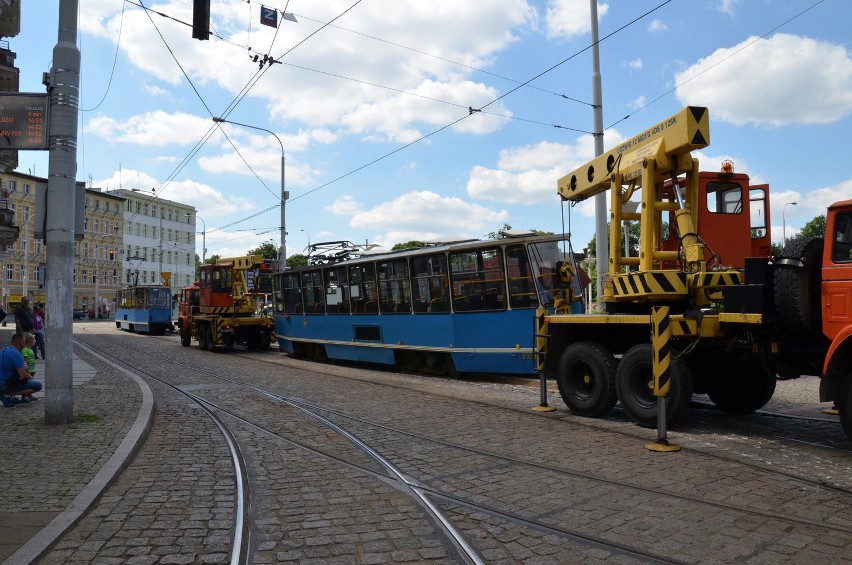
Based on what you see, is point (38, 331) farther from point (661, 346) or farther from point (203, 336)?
point (661, 346)

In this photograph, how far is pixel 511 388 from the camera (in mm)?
12734

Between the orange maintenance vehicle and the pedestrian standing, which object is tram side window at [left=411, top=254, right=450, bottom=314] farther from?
the pedestrian standing

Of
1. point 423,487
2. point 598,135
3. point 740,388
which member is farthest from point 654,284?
point 598,135

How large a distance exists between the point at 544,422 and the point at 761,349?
280cm

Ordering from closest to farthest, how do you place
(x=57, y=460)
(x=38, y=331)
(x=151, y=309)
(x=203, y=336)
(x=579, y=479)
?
(x=579, y=479) → (x=57, y=460) → (x=38, y=331) → (x=203, y=336) → (x=151, y=309)

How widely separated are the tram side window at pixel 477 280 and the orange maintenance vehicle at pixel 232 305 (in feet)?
39.3

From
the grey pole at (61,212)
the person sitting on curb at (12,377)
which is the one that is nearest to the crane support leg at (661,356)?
the grey pole at (61,212)

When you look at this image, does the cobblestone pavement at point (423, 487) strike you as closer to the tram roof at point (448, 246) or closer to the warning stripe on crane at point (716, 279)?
the warning stripe on crane at point (716, 279)

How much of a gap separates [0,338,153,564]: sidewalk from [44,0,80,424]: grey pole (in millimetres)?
214

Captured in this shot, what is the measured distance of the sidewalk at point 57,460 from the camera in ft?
14.7

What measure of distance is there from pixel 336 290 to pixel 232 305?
24.9ft

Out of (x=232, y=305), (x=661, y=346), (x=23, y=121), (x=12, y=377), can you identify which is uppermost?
(x=23, y=121)

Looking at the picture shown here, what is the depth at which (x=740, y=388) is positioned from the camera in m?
8.87

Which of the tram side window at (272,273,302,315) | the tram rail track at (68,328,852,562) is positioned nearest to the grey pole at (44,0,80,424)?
the tram rail track at (68,328,852,562)
